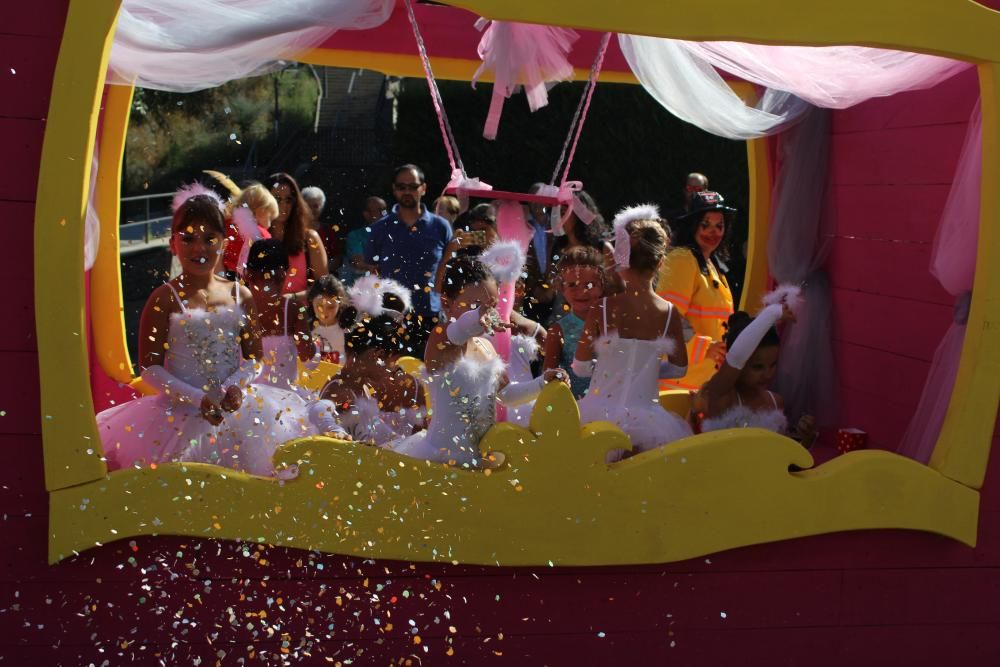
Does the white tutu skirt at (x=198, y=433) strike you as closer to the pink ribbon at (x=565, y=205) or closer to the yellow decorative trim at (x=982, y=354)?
the pink ribbon at (x=565, y=205)

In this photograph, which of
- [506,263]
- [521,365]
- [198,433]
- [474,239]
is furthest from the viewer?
[474,239]

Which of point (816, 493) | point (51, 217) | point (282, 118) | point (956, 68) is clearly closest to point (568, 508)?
point (816, 493)

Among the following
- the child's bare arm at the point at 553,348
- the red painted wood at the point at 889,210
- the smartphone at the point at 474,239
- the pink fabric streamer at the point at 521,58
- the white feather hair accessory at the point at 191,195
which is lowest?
the child's bare arm at the point at 553,348

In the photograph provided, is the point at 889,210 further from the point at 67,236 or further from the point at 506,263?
the point at 67,236

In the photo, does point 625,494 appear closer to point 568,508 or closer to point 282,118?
point 568,508

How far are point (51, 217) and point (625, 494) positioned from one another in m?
1.73

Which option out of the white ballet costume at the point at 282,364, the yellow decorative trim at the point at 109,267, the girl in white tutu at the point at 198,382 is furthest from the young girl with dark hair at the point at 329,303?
the yellow decorative trim at the point at 109,267

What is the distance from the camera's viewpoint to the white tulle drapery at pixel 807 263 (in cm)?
514

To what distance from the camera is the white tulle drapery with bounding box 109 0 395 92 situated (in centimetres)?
403

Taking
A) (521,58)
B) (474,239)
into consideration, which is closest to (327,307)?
(521,58)

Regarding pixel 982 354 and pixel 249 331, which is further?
pixel 249 331

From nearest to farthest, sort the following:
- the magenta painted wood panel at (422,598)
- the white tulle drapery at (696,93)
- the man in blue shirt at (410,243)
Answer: the magenta painted wood panel at (422,598), the white tulle drapery at (696,93), the man in blue shirt at (410,243)

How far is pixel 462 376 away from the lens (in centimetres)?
355

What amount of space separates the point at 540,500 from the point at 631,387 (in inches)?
40.9
